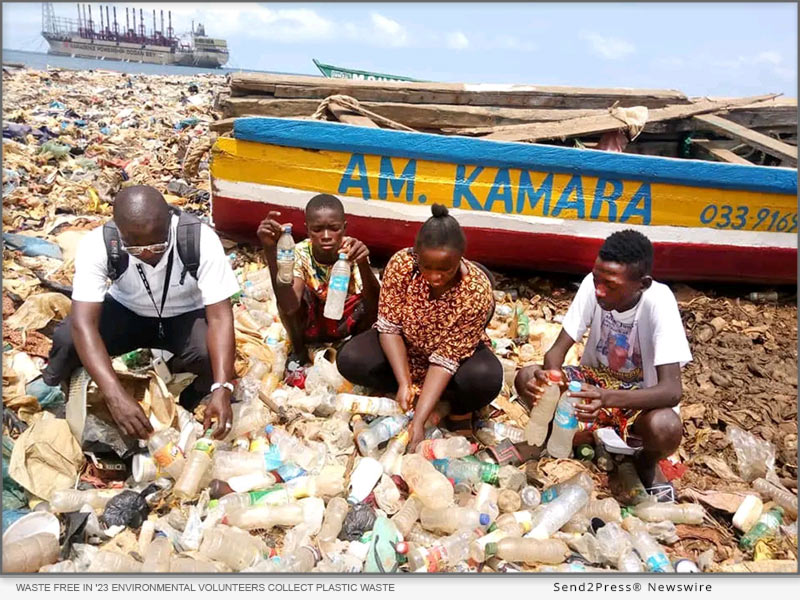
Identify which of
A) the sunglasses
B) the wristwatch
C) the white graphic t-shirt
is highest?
the sunglasses

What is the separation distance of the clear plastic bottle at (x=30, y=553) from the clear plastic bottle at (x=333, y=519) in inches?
42.2

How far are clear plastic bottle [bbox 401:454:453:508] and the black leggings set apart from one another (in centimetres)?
51

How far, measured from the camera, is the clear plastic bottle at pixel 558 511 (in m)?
2.55

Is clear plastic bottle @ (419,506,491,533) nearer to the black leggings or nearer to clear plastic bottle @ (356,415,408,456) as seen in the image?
clear plastic bottle @ (356,415,408,456)

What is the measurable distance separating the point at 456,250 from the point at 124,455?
188cm

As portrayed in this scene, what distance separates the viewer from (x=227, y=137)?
472 centimetres

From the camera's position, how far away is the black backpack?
276 cm

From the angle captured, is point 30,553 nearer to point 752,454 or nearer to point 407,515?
point 407,515

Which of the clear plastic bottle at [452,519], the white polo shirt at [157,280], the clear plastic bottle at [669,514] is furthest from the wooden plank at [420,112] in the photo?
the clear plastic bottle at [452,519]

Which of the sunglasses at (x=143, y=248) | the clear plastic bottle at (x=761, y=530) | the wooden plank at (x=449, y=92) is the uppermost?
the wooden plank at (x=449, y=92)

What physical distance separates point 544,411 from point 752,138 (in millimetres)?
4237

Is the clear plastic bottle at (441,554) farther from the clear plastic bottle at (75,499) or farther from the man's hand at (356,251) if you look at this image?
the man's hand at (356,251)

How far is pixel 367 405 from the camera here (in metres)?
3.20

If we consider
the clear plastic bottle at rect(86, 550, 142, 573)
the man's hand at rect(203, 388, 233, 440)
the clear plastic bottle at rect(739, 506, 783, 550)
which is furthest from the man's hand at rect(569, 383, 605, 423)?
the clear plastic bottle at rect(86, 550, 142, 573)
